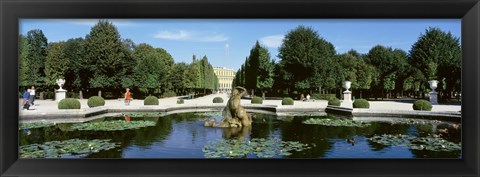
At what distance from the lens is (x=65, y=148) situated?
8.06m

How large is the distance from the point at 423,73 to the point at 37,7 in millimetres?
29922

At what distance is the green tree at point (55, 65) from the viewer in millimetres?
27184

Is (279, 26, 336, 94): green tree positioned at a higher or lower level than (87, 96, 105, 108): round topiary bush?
higher

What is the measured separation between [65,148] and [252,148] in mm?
4235

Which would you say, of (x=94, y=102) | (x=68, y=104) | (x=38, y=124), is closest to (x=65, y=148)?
(x=38, y=124)

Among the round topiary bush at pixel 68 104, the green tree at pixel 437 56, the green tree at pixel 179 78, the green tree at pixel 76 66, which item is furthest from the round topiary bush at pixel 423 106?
the green tree at pixel 179 78

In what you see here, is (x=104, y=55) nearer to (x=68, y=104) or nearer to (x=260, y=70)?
(x=68, y=104)

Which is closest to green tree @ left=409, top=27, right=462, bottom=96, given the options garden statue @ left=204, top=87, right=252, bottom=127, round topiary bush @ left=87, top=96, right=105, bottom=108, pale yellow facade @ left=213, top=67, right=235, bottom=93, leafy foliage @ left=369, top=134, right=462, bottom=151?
leafy foliage @ left=369, top=134, right=462, bottom=151

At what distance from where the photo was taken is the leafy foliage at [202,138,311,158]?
761 cm

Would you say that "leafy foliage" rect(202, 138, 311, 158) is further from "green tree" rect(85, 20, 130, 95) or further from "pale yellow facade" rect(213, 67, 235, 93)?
"pale yellow facade" rect(213, 67, 235, 93)

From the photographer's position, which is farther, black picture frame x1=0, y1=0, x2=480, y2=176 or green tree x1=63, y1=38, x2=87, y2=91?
green tree x1=63, y1=38, x2=87, y2=91

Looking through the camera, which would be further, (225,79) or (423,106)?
(225,79)

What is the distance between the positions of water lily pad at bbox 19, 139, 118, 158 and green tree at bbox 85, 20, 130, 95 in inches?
773
